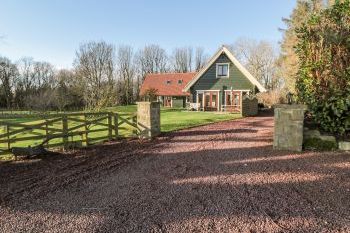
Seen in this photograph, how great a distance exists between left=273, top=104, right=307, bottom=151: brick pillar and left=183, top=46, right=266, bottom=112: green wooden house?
19.2 m

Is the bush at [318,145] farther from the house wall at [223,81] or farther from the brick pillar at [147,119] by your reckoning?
the house wall at [223,81]

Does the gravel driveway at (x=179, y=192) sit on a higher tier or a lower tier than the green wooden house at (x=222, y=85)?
lower

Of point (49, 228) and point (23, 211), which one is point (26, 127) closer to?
point (23, 211)

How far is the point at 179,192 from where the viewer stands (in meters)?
5.55

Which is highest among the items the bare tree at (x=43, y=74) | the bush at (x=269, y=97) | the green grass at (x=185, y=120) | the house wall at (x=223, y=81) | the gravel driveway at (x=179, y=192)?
the bare tree at (x=43, y=74)

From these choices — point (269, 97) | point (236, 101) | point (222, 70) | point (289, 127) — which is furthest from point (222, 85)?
point (289, 127)

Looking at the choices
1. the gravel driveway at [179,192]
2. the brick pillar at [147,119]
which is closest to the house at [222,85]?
the brick pillar at [147,119]

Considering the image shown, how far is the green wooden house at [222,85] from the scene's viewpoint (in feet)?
94.3

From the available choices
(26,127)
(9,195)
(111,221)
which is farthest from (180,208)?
(26,127)

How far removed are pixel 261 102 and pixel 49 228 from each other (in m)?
31.3

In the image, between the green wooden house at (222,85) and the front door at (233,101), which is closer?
the green wooden house at (222,85)

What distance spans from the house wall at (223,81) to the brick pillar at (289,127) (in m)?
19.8

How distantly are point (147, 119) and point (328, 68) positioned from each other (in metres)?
6.49

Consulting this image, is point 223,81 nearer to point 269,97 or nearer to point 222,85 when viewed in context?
point 222,85
